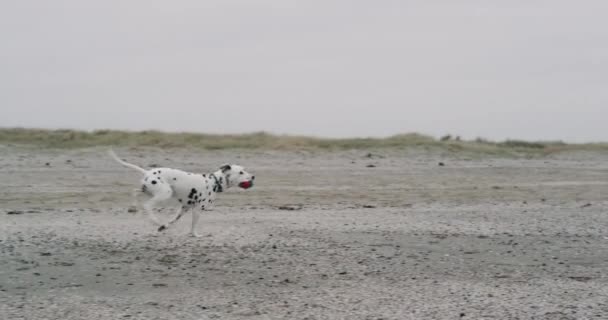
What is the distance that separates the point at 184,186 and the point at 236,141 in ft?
70.2

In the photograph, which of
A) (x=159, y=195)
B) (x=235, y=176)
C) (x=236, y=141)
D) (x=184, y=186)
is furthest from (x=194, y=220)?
(x=236, y=141)

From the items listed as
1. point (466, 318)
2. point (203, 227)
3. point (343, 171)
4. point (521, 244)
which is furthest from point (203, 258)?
point (343, 171)

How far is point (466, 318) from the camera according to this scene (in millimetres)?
7957

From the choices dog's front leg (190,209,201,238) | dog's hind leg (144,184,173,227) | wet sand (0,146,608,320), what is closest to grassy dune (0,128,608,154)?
wet sand (0,146,608,320)

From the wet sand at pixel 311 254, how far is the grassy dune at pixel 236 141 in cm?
1044

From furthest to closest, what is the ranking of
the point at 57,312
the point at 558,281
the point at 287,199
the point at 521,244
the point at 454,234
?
the point at 287,199 → the point at 454,234 → the point at 521,244 → the point at 558,281 → the point at 57,312

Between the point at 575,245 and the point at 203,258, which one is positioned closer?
the point at 203,258

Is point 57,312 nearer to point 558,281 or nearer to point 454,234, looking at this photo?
point 558,281

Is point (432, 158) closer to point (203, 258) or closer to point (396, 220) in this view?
point (396, 220)

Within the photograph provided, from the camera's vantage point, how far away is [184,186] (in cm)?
1172

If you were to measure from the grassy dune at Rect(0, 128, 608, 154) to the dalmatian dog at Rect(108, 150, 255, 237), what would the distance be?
60.0 feet

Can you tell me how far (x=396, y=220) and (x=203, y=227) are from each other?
3.51 m

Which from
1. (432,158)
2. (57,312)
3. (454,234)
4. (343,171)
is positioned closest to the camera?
(57,312)

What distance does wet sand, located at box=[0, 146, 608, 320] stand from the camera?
8336 mm
